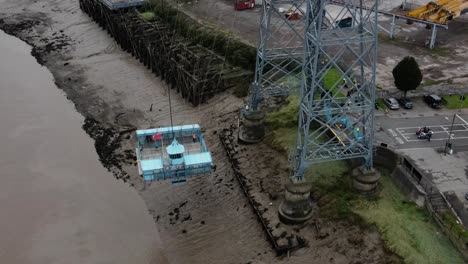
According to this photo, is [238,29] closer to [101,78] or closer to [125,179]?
[101,78]

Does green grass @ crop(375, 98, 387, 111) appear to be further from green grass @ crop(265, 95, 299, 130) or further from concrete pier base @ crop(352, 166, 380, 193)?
concrete pier base @ crop(352, 166, 380, 193)

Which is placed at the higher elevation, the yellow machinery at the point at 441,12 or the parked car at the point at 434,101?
the yellow machinery at the point at 441,12

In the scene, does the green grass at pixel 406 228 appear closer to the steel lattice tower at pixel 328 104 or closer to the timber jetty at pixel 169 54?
the steel lattice tower at pixel 328 104

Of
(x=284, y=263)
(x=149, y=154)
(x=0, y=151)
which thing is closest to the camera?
(x=284, y=263)

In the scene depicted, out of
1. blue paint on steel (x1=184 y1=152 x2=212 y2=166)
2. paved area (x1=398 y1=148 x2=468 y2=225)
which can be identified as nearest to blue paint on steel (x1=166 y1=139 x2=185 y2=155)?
blue paint on steel (x1=184 y1=152 x2=212 y2=166)

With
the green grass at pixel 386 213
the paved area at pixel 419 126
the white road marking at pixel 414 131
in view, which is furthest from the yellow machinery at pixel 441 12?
the green grass at pixel 386 213

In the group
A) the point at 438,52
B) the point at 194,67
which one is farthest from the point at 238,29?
the point at 438,52
